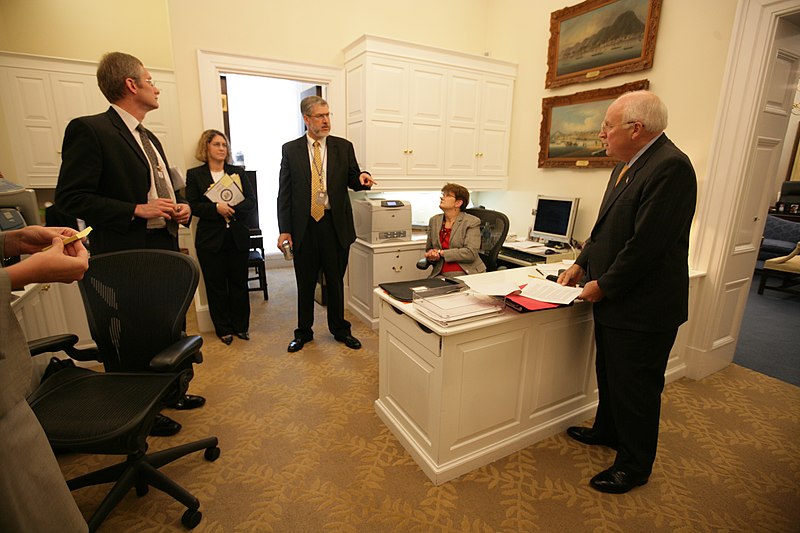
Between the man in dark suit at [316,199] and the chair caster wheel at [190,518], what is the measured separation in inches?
62.4

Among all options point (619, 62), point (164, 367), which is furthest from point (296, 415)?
point (619, 62)

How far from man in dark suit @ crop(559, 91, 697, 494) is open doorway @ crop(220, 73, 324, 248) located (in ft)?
14.5

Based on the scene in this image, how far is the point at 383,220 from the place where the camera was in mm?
3547

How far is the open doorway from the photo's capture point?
5273 millimetres

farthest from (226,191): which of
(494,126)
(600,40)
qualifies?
(600,40)

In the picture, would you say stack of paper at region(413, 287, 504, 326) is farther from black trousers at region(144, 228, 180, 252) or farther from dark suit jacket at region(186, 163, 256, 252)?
dark suit jacket at region(186, 163, 256, 252)

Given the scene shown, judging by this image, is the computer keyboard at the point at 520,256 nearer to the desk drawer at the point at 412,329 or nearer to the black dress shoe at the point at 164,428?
the desk drawer at the point at 412,329

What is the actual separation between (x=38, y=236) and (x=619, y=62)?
3868 mm

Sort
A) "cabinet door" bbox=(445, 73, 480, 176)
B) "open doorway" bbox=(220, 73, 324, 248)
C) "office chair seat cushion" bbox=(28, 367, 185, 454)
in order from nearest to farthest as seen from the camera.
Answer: "office chair seat cushion" bbox=(28, 367, 185, 454)
"cabinet door" bbox=(445, 73, 480, 176)
"open doorway" bbox=(220, 73, 324, 248)

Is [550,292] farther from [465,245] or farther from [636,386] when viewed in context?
[465,245]

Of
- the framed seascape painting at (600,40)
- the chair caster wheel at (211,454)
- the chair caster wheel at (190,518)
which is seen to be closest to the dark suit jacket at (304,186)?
the chair caster wheel at (211,454)

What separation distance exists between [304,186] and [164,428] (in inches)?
70.9

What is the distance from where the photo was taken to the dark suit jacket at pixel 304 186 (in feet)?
9.65

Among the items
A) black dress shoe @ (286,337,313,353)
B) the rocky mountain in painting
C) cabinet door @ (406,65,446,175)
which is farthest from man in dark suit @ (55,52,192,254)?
the rocky mountain in painting
